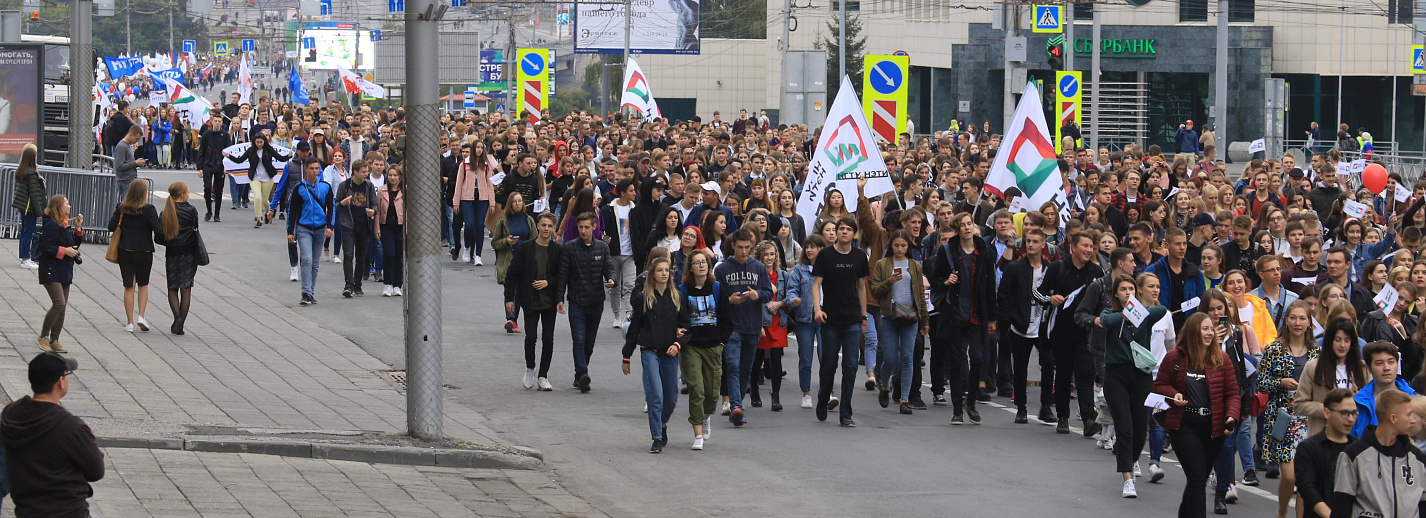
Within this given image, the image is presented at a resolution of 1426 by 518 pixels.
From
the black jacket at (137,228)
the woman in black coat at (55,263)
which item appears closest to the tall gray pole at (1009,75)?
the black jacket at (137,228)

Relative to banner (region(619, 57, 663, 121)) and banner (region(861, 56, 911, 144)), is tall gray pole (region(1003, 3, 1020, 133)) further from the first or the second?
banner (region(619, 57, 663, 121))

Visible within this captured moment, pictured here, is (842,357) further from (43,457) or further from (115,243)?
(43,457)

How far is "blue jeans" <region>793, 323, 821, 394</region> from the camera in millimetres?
13086

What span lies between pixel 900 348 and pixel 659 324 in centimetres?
248

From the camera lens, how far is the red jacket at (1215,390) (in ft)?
30.7

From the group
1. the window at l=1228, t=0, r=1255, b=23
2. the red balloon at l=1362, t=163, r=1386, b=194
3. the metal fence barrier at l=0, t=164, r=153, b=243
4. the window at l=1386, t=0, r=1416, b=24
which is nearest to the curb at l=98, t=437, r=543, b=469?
the metal fence barrier at l=0, t=164, r=153, b=243

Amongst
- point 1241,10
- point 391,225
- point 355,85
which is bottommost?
point 391,225

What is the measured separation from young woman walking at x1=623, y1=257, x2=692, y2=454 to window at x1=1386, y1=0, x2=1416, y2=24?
43997 millimetres

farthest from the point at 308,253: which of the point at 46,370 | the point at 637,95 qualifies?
the point at 637,95

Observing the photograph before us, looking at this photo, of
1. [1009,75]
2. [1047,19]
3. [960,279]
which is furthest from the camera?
[1047,19]

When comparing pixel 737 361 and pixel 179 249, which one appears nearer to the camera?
pixel 737 361

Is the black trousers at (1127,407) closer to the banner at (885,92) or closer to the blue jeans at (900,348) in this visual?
the blue jeans at (900,348)

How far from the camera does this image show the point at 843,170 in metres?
16.6

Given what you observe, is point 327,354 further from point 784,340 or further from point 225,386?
point 784,340
